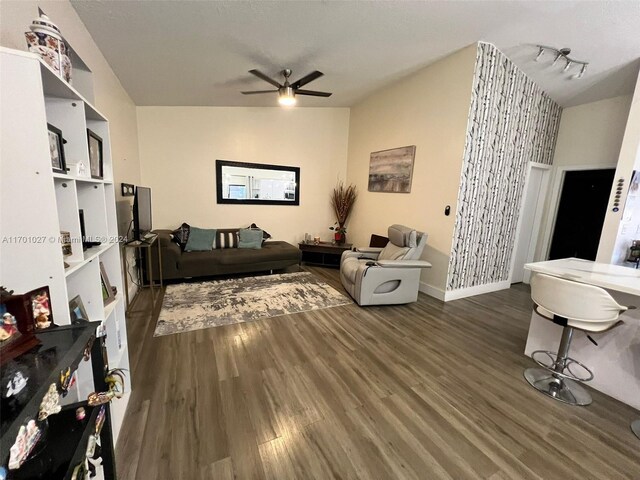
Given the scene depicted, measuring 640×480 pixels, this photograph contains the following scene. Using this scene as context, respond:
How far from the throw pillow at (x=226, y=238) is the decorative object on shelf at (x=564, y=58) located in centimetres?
477

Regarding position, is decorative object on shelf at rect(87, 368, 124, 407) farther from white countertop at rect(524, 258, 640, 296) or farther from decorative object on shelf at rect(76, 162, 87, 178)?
white countertop at rect(524, 258, 640, 296)

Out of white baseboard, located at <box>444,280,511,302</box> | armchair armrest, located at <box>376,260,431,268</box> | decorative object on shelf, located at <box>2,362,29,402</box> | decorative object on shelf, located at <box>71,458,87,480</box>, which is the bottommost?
white baseboard, located at <box>444,280,511,302</box>

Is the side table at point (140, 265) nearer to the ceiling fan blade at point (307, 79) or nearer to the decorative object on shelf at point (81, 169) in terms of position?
the decorative object on shelf at point (81, 169)

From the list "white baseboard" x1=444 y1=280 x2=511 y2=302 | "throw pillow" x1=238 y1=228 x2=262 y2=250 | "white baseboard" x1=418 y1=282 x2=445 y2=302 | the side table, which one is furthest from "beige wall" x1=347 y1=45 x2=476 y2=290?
the side table

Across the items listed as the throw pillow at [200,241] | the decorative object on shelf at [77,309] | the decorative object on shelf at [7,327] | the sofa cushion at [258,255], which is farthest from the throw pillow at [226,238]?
the decorative object on shelf at [7,327]

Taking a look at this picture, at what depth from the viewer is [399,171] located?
4188 millimetres

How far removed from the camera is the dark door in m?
3.91

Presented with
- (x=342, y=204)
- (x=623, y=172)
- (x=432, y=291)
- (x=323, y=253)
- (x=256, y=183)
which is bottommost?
(x=432, y=291)

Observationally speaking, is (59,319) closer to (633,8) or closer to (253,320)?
(253,320)

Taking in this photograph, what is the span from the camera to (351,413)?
169cm

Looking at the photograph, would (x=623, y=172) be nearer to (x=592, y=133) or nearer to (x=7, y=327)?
(x=592, y=133)

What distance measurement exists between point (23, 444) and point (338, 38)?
11.0 feet

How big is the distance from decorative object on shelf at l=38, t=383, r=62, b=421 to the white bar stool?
253 cm

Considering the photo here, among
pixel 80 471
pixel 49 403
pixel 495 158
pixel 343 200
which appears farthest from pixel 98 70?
pixel 495 158
